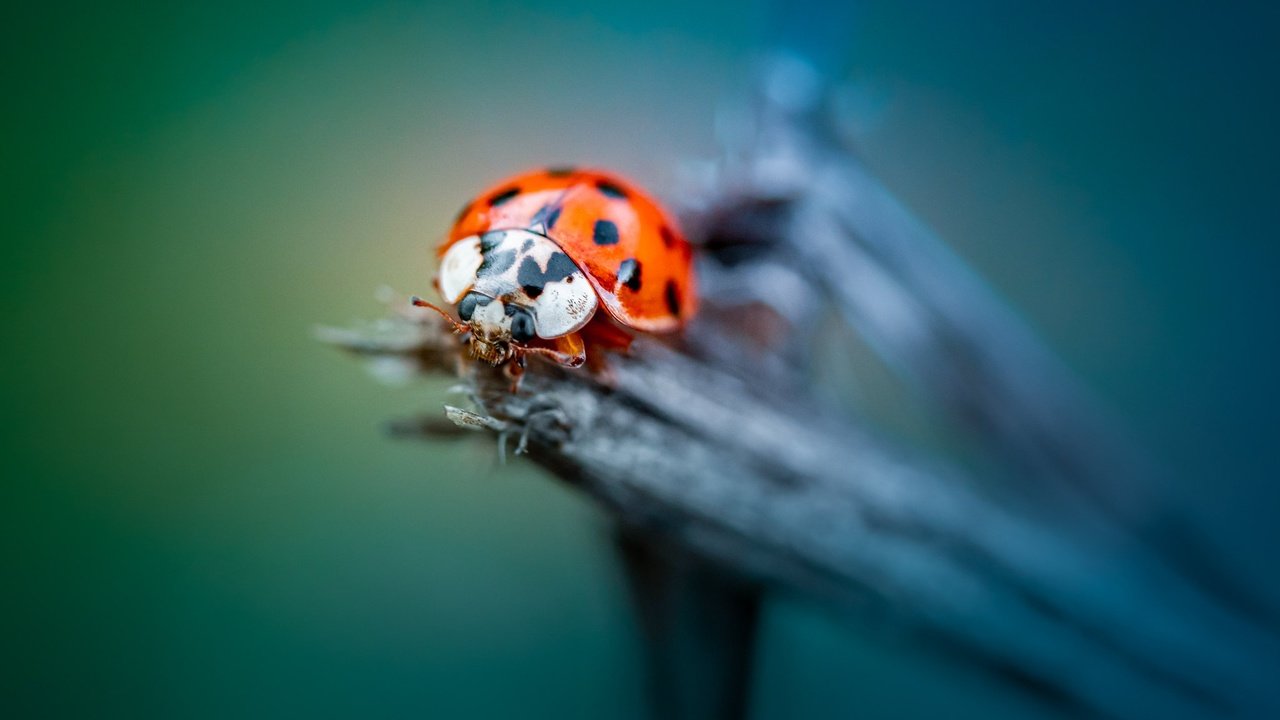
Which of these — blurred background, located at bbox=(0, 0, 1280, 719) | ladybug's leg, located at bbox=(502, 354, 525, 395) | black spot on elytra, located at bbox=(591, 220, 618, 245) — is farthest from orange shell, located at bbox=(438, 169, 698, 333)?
blurred background, located at bbox=(0, 0, 1280, 719)

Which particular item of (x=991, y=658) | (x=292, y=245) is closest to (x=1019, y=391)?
Answer: (x=991, y=658)

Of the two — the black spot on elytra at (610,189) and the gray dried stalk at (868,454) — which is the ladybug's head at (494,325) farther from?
the black spot on elytra at (610,189)

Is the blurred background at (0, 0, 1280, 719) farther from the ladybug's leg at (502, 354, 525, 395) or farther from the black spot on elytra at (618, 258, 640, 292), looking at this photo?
the ladybug's leg at (502, 354, 525, 395)

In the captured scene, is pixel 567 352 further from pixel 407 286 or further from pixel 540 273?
pixel 407 286

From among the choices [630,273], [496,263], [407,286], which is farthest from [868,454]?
[407,286]

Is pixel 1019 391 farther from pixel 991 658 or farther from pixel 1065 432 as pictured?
pixel 991 658

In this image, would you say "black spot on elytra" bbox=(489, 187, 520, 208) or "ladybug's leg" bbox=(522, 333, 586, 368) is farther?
"black spot on elytra" bbox=(489, 187, 520, 208)
